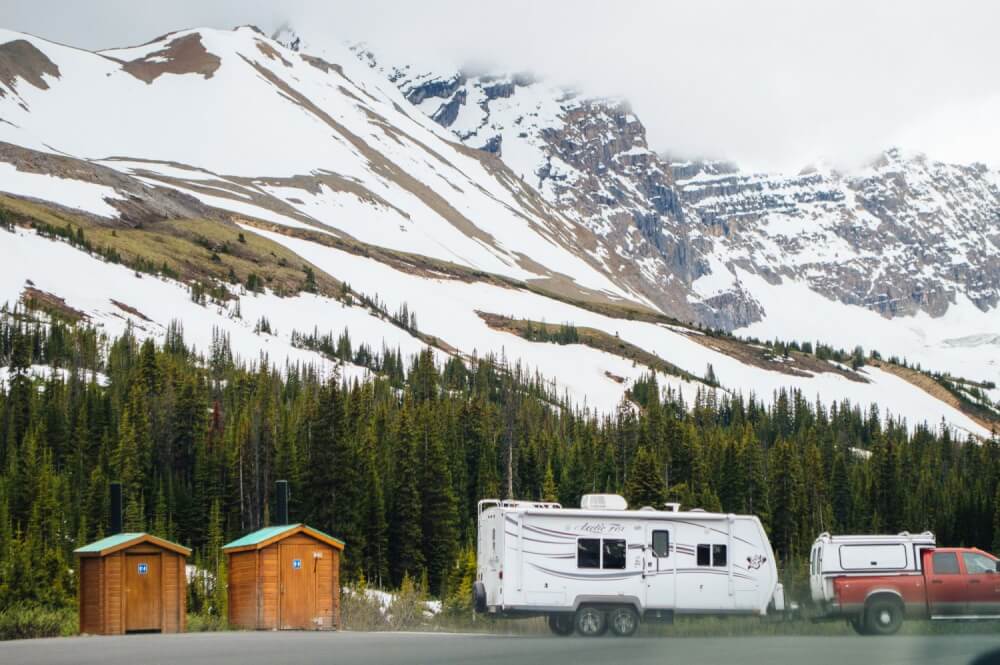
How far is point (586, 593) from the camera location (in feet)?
120

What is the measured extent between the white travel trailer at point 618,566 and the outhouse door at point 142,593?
12.7 metres

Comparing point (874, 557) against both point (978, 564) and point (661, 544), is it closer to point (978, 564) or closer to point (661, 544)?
point (978, 564)

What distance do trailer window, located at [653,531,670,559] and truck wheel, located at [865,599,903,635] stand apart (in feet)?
19.3

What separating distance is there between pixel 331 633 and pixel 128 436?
208 feet

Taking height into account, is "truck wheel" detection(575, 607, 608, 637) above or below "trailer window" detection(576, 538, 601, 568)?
below

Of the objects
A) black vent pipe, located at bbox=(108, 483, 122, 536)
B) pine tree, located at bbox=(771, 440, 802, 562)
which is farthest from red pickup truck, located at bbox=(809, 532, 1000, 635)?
pine tree, located at bbox=(771, 440, 802, 562)

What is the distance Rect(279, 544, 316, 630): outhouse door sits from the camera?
1742 inches

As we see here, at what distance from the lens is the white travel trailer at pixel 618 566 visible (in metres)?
36.6

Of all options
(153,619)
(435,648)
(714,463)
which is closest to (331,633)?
(153,619)

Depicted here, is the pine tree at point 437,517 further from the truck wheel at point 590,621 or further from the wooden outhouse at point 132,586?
the truck wheel at point 590,621

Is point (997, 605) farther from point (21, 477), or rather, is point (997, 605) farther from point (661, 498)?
point (21, 477)

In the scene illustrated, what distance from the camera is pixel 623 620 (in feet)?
121

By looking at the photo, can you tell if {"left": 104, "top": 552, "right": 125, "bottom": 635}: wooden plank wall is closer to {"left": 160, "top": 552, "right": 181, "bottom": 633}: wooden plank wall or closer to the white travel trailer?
{"left": 160, "top": 552, "right": 181, "bottom": 633}: wooden plank wall

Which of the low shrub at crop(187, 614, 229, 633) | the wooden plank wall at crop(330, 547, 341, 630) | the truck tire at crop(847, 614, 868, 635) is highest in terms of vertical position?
the wooden plank wall at crop(330, 547, 341, 630)
